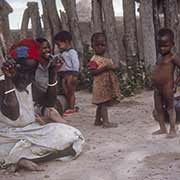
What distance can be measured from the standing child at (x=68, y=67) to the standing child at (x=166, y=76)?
6.63 ft

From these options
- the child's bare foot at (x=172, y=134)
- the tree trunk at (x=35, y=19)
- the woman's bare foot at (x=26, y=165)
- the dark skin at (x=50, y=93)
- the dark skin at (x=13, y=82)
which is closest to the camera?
the dark skin at (x=13, y=82)

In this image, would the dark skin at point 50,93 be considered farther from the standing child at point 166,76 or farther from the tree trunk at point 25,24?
the tree trunk at point 25,24

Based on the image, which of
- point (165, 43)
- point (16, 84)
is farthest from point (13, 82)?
point (165, 43)

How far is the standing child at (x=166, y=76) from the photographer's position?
5918 millimetres

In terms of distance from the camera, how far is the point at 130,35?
30.8ft

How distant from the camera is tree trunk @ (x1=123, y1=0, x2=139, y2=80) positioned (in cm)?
931

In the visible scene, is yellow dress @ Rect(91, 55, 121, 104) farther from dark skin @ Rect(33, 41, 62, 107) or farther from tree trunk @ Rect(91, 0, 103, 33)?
tree trunk @ Rect(91, 0, 103, 33)

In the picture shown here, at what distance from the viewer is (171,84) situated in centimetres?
599

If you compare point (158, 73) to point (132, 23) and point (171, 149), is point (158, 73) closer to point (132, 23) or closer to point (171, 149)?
point (171, 149)

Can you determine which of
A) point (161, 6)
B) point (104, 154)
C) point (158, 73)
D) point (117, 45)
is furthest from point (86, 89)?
point (104, 154)

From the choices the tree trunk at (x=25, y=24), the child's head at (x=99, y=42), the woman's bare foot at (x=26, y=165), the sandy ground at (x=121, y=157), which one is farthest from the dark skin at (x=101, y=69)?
the tree trunk at (x=25, y=24)

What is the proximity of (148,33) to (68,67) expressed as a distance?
72.1 inches

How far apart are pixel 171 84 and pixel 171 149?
0.87 metres

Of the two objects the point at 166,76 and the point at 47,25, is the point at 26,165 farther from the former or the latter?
the point at 47,25
